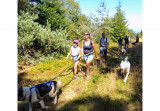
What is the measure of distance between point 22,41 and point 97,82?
15.8 ft

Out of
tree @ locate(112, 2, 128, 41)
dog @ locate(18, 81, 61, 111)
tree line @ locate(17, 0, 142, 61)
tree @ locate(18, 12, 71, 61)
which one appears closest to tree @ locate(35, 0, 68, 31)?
tree line @ locate(17, 0, 142, 61)

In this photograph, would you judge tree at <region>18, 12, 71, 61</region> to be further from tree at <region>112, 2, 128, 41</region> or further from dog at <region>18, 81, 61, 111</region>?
tree at <region>112, 2, 128, 41</region>

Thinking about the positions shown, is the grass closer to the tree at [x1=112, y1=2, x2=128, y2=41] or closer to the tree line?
the tree line

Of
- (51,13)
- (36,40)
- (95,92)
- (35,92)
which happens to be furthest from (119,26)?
(35,92)

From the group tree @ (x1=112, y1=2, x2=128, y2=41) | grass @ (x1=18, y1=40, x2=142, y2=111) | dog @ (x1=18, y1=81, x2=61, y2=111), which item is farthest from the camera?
tree @ (x1=112, y1=2, x2=128, y2=41)

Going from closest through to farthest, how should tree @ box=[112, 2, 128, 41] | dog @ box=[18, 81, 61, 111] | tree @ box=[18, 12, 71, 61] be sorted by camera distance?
dog @ box=[18, 81, 61, 111] → tree @ box=[18, 12, 71, 61] → tree @ box=[112, 2, 128, 41]


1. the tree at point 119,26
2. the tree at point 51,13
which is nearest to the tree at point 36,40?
the tree at point 51,13

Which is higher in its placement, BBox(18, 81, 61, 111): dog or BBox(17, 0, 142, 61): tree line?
BBox(17, 0, 142, 61): tree line

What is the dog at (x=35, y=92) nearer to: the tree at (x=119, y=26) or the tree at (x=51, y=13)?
the tree at (x=51, y=13)

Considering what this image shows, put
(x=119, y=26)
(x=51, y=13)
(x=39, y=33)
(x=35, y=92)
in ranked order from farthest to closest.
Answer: (x=119, y=26) → (x=51, y=13) → (x=39, y=33) → (x=35, y=92)

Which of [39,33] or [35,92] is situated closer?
[35,92]

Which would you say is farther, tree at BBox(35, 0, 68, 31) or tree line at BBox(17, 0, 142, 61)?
tree at BBox(35, 0, 68, 31)

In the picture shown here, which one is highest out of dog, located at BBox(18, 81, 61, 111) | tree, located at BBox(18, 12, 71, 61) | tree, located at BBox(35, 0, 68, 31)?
tree, located at BBox(35, 0, 68, 31)

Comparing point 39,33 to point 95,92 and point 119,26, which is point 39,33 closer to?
point 95,92
